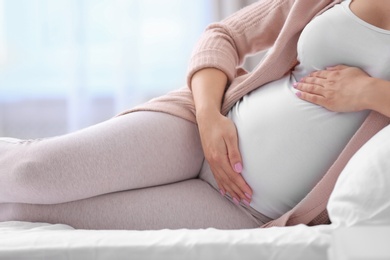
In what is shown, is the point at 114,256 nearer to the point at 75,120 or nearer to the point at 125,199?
the point at 125,199

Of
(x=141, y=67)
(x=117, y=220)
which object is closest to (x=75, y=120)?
(x=141, y=67)

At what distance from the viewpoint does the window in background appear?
2809 millimetres

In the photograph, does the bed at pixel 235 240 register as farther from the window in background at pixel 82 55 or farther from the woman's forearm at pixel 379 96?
the window in background at pixel 82 55

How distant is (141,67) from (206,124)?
170 cm

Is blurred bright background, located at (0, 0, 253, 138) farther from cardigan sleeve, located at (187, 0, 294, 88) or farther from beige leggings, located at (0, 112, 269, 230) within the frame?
beige leggings, located at (0, 112, 269, 230)

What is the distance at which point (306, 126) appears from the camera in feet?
3.70

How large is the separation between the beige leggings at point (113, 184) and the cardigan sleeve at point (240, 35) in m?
0.23

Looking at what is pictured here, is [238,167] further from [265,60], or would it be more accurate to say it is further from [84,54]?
[84,54]

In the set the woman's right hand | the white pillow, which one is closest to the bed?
the white pillow

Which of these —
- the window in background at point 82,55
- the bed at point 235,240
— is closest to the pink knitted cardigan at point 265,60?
the bed at point 235,240

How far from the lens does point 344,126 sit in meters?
1.11

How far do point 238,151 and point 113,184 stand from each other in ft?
0.82

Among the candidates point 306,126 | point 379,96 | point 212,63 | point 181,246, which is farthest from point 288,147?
point 181,246

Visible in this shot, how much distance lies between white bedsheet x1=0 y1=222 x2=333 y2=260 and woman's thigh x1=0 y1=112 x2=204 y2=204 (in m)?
0.28
